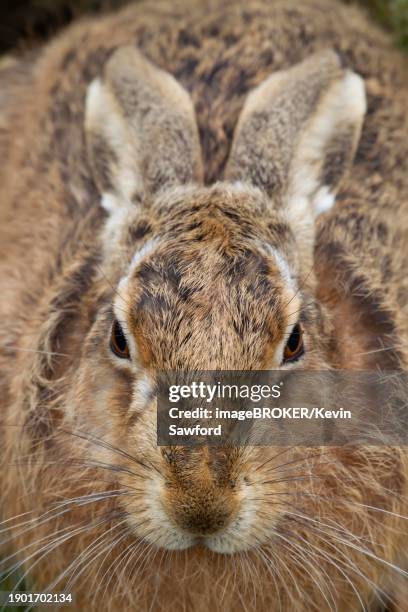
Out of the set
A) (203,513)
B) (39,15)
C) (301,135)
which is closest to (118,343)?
(203,513)

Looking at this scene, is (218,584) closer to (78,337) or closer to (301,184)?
(78,337)

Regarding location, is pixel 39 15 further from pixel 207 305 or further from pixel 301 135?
pixel 207 305

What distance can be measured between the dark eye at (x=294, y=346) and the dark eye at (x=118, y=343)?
0.57m

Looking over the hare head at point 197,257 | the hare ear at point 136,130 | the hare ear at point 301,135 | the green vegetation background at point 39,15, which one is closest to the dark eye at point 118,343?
the hare head at point 197,257

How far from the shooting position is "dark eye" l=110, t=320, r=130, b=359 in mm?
3525

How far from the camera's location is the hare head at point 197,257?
324 cm

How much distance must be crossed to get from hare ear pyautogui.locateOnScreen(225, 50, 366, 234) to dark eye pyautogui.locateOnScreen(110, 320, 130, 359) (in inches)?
35.8

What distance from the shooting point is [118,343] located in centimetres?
356

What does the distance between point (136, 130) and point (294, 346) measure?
4.48ft

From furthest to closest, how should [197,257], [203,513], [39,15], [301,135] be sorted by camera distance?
[39,15] < [301,135] < [197,257] < [203,513]

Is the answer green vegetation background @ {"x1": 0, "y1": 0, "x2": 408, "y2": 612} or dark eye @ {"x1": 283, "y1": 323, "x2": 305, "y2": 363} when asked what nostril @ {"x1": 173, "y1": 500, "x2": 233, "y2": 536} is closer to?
dark eye @ {"x1": 283, "y1": 323, "x2": 305, "y2": 363}

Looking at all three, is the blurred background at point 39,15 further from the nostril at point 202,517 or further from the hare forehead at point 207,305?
the nostril at point 202,517

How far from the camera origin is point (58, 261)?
4.51m

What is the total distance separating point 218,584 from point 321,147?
190 centimetres
